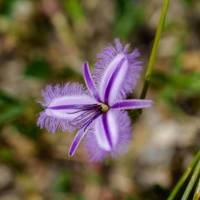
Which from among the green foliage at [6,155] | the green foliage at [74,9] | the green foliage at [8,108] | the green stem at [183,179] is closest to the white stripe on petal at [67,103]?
the green stem at [183,179]

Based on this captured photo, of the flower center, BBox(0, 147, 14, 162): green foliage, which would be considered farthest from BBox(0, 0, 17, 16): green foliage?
the flower center

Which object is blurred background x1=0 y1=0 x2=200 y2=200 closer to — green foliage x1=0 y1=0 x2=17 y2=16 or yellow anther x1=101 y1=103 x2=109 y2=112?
green foliage x1=0 y1=0 x2=17 y2=16

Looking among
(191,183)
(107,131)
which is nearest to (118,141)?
(107,131)

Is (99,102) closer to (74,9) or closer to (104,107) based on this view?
(104,107)

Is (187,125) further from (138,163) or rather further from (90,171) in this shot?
(90,171)

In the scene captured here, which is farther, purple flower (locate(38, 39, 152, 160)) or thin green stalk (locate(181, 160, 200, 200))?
thin green stalk (locate(181, 160, 200, 200))

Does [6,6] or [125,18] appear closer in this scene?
[125,18]

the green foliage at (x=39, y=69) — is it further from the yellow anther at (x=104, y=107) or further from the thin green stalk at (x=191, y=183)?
the thin green stalk at (x=191, y=183)
